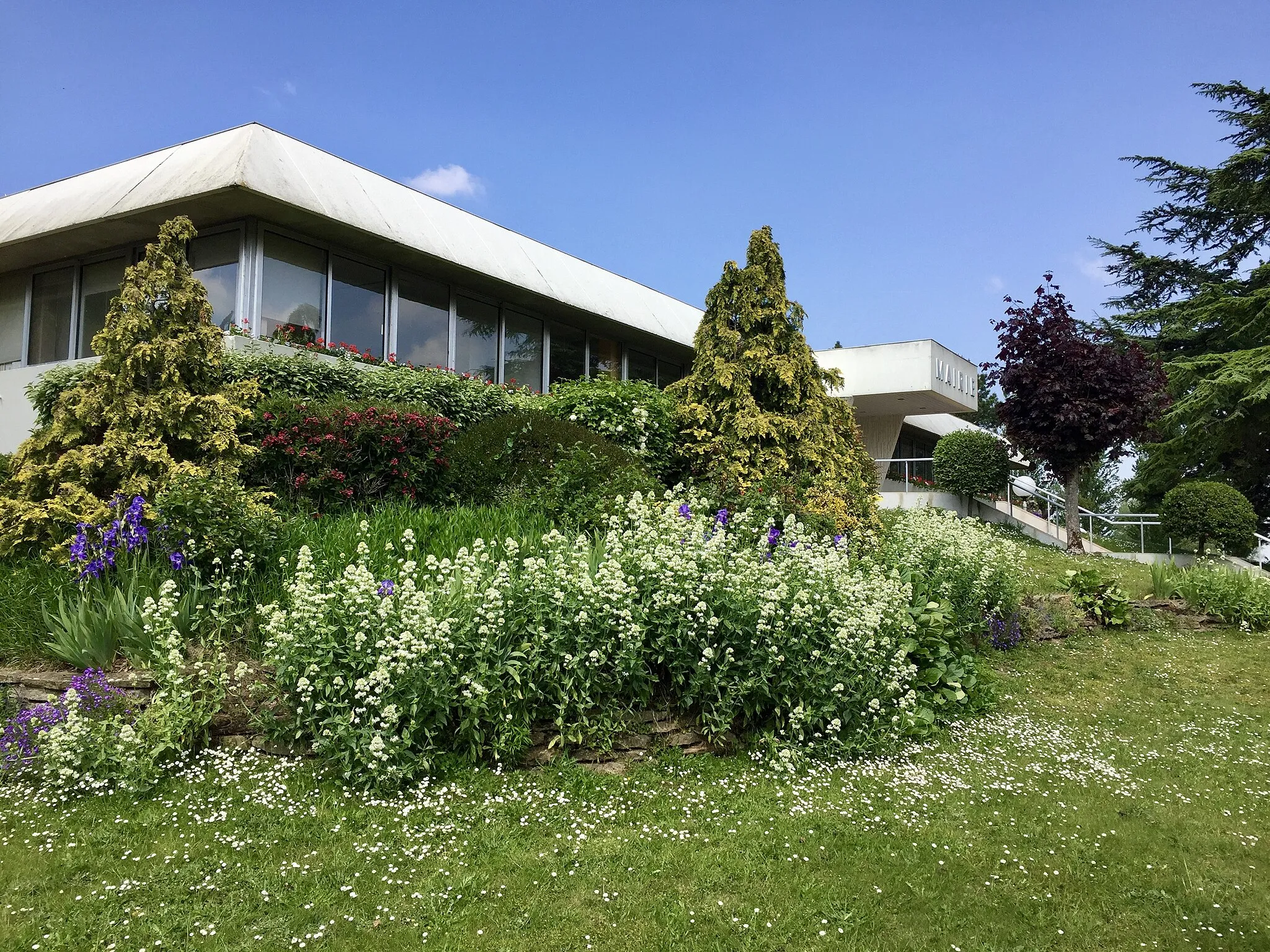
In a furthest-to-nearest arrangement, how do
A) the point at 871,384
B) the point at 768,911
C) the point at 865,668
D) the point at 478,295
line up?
the point at 871,384 < the point at 478,295 < the point at 865,668 < the point at 768,911

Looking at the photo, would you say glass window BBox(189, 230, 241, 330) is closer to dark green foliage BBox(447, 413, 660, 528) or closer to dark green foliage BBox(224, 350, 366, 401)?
dark green foliage BBox(224, 350, 366, 401)

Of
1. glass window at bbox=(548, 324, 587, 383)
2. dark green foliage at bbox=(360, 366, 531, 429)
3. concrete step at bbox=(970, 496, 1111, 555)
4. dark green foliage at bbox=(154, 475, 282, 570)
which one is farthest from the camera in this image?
concrete step at bbox=(970, 496, 1111, 555)

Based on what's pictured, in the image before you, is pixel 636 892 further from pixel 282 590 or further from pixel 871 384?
pixel 871 384

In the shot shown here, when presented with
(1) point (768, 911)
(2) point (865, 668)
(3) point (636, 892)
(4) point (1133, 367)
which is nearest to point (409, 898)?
(3) point (636, 892)

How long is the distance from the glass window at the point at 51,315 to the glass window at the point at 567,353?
305 inches

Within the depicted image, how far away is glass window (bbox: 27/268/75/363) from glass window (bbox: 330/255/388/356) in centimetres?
445

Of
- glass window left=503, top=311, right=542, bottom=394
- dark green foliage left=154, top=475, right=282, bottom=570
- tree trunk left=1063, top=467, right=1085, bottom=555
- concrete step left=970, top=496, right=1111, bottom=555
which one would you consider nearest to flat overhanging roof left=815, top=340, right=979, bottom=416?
concrete step left=970, top=496, right=1111, bottom=555

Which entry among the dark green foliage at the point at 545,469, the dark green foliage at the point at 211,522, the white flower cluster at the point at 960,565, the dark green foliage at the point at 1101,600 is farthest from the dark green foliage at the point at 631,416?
the dark green foliage at the point at 1101,600

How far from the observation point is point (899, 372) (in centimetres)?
2044

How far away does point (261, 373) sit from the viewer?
9398 millimetres

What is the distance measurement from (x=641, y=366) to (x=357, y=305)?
745 cm

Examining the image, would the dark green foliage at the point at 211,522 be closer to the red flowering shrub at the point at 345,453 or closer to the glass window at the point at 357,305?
the red flowering shrub at the point at 345,453

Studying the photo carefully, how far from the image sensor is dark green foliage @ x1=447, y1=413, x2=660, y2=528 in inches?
283

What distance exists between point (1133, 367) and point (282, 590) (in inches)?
661
